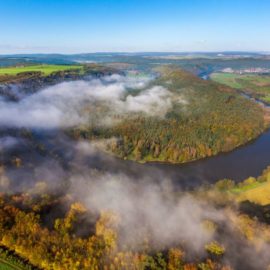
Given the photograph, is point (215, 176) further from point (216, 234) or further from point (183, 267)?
point (183, 267)

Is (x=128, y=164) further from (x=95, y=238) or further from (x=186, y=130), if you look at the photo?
(x=95, y=238)

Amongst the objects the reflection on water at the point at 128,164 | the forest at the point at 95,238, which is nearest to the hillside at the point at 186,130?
the reflection on water at the point at 128,164

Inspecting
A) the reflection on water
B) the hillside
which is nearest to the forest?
the reflection on water

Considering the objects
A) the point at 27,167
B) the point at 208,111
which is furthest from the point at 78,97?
the point at 27,167

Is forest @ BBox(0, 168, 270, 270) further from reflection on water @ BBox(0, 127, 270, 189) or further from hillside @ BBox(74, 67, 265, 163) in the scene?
hillside @ BBox(74, 67, 265, 163)

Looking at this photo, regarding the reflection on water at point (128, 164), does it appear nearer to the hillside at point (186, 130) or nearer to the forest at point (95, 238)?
the hillside at point (186, 130)

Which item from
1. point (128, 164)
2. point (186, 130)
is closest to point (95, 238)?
point (128, 164)

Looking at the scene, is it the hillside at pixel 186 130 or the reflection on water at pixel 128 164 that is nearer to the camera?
the reflection on water at pixel 128 164

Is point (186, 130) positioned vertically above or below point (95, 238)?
below
